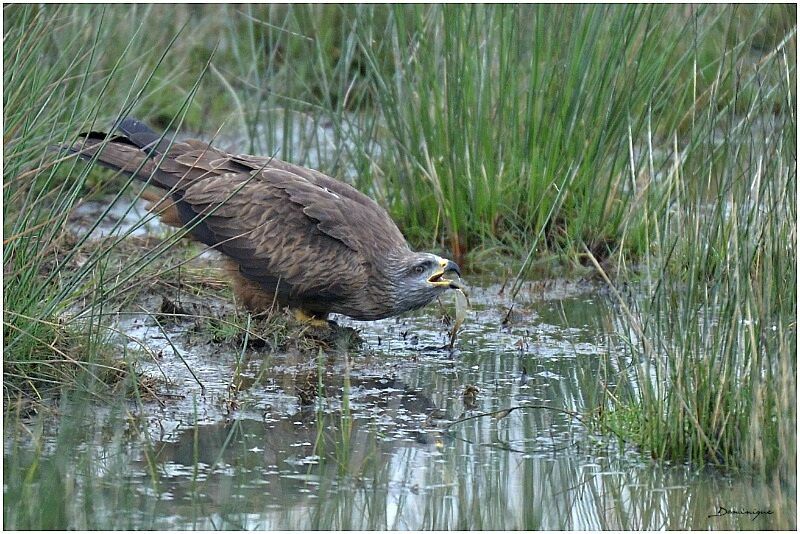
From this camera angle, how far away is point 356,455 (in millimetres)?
4918

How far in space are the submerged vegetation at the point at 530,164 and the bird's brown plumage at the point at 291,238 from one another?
1.23 feet

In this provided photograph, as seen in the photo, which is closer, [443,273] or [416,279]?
[416,279]

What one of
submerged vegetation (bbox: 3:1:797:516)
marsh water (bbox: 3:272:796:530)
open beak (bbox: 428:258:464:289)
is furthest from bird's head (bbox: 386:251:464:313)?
submerged vegetation (bbox: 3:1:797:516)

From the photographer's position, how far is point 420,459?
4.91 meters

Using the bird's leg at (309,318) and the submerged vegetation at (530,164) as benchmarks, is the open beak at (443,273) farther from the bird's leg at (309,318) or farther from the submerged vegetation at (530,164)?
the bird's leg at (309,318)

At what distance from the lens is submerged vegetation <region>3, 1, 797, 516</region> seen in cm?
477

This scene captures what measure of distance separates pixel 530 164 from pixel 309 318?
1798 millimetres

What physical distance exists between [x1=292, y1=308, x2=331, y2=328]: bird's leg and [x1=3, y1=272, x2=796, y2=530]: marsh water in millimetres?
437

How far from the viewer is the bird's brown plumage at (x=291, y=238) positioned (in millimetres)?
6613

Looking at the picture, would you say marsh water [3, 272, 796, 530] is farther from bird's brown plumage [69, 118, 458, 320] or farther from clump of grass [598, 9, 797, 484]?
bird's brown plumage [69, 118, 458, 320]
